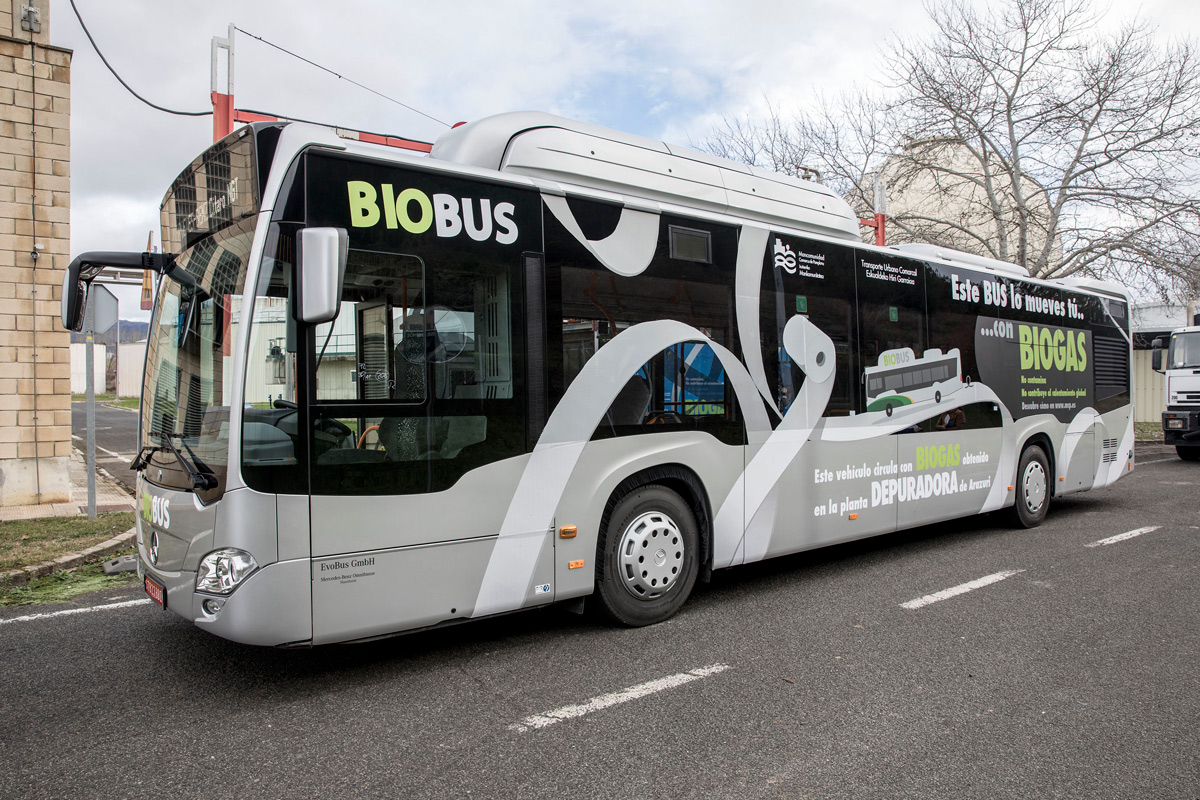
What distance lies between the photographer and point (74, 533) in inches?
330

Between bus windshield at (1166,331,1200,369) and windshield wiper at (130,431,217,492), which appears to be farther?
bus windshield at (1166,331,1200,369)

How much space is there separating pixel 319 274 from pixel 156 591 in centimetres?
207

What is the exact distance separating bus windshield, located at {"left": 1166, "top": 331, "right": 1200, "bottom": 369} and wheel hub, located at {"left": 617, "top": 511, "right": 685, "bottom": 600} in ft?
54.4

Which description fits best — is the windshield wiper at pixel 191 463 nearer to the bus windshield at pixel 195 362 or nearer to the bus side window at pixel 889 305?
the bus windshield at pixel 195 362

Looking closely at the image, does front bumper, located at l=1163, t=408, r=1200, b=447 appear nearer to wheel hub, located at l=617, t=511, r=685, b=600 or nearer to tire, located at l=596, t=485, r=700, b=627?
tire, located at l=596, t=485, r=700, b=627

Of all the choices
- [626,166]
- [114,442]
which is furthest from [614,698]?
[114,442]

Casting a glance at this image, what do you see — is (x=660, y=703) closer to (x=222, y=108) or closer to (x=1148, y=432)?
(x=222, y=108)

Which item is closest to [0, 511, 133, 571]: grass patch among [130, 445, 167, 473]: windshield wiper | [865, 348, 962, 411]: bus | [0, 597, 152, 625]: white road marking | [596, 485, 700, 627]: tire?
[0, 597, 152, 625]: white road marking

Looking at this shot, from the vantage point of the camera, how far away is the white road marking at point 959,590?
5.87 metres

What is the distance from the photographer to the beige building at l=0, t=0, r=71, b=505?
10164 millimetres

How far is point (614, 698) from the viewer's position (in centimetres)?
412

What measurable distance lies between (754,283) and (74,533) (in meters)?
7.21

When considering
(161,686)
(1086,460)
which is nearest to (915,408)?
(1086,460)

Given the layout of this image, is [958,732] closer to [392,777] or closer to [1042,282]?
[392,777]
